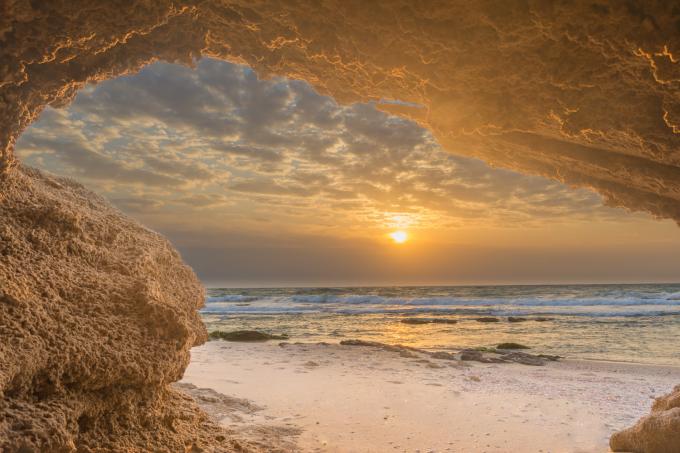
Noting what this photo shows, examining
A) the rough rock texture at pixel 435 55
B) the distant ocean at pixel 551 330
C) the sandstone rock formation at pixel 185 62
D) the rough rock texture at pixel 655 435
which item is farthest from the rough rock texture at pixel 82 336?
the distant ocean at pixel 551 330

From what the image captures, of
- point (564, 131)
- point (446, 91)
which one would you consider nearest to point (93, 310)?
point (446, 91)

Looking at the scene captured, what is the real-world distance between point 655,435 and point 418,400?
112 inches

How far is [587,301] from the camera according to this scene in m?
35.1

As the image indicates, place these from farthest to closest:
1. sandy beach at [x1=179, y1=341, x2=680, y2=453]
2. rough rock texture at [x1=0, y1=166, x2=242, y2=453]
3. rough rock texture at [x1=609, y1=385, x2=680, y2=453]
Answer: sandy beach at [x1=179, y1=341, x2=680, y2=453]
rough rock texture at [x1=609, y1=385, x2=680, y2=453]
rough rock texture at [x1=0, y1=166, x2=242, y2=453]

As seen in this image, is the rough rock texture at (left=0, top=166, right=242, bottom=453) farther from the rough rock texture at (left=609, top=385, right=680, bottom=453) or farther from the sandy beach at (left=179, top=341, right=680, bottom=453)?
the rough rock texture at (left=609, top=385, right=680, bottom=453)

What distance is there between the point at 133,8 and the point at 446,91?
213 centimetres

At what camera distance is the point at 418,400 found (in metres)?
6.17

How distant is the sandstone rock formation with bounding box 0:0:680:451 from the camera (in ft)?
7.78

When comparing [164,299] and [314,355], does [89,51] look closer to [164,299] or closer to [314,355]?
[164,299]

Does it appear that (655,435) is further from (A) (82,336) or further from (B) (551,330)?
(B) (551,330)

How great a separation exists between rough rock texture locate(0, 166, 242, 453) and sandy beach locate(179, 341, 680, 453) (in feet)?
4.95

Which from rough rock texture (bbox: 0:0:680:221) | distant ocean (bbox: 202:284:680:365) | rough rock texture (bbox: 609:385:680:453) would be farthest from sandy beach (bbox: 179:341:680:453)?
distant ocean (bbox: 202:284:680:365)

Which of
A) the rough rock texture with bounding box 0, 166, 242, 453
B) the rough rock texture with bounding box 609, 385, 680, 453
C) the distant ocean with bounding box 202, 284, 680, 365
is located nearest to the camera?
the rough rock texture with bounding box 0, 166, 242, 453

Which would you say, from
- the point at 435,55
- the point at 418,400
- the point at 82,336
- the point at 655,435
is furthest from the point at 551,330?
the point at 82,336
